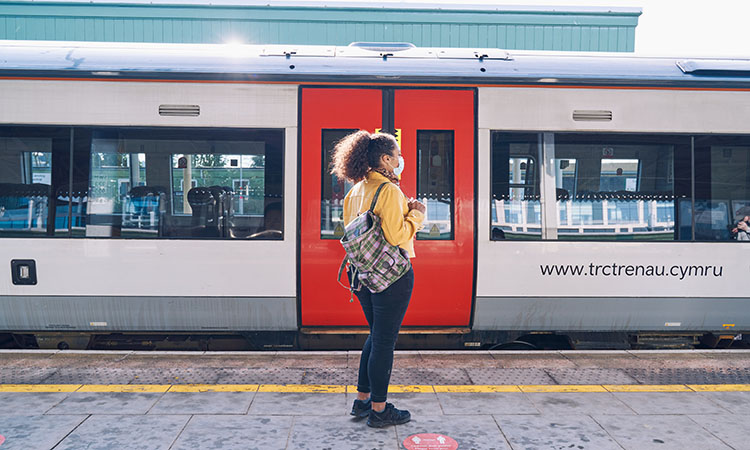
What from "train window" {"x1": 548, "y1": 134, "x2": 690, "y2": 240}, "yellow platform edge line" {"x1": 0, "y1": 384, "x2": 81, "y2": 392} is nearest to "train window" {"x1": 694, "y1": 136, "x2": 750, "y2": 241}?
"train window" {"x1": 548, "y1": 134, "x2": 690, "y2": 240}

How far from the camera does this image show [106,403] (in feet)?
12.8

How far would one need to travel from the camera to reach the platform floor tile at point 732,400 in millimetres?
3920

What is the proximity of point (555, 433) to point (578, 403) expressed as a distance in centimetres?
57

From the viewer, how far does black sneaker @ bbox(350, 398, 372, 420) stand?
12.2ft

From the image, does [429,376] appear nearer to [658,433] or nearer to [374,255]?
[374,255]

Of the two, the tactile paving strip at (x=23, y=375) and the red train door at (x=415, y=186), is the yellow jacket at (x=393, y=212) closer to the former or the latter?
the red train door at (x=415, y=186)

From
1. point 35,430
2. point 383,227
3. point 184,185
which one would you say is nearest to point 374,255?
point 383,227

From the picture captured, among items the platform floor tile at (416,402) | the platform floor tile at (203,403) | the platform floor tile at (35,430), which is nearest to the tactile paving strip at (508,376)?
the platform floor tile at (416,402)

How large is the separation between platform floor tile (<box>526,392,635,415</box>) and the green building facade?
38.2 ft

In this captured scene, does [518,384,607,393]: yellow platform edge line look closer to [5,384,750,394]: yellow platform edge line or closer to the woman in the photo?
[5,384,750,394]: yellow platform edge line

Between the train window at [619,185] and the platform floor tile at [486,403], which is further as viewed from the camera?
the train window at [619,185]

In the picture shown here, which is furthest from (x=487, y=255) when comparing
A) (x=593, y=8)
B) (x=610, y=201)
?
(x=593, y=8)

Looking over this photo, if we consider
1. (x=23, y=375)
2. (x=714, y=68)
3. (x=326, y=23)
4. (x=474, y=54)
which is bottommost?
(x=23, y=375)

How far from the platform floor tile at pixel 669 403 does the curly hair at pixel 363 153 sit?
7.93 ft
